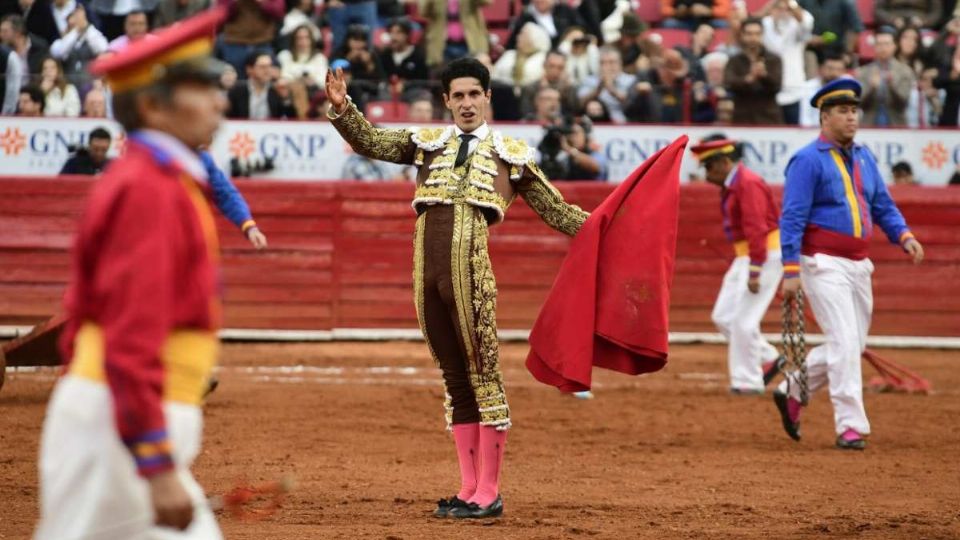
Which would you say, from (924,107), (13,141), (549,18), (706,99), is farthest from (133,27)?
(924,107)

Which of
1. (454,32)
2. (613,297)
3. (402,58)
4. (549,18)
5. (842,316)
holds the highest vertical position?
(549,18)

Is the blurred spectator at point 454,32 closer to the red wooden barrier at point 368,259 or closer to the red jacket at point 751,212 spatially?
the red wooden barrier at point 368,259

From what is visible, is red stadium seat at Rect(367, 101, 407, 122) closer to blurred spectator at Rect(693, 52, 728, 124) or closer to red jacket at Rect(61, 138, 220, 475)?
blurred spectator at Rect(693, 52, 728, 124)

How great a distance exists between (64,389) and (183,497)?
38 cm

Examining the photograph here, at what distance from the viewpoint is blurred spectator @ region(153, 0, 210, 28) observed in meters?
15.6

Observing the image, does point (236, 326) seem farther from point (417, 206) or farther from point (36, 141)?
point (417, 206)

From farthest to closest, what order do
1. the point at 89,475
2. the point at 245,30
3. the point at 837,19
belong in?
1. the point at 837,19
2. the point at 245,30
3. the point at 89,475

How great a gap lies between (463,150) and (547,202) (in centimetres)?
43

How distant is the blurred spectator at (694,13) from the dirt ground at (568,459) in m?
5.21

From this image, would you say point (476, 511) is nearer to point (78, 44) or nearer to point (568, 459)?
point (568, 459)

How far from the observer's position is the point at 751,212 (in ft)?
37.1

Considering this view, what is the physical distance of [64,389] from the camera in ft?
10.8

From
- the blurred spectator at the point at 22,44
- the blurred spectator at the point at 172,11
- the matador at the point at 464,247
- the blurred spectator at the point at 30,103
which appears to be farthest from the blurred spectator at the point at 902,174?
the matador at the point at 464,247

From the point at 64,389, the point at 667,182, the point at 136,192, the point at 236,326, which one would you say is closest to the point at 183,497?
the point at 64,389
